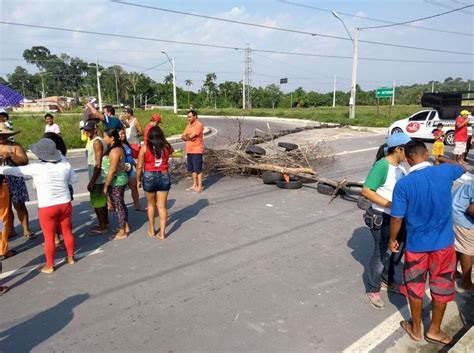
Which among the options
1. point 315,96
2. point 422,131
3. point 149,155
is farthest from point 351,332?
point 315,96

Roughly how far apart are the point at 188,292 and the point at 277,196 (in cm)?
410

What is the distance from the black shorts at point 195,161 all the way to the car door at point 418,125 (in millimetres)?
12905

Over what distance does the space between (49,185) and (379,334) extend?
142 inches

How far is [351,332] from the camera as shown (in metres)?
3.19

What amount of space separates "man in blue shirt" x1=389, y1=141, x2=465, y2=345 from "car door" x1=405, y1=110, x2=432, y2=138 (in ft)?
51.9

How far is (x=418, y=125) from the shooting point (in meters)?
17.3

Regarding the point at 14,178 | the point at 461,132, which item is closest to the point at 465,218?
the point at 14,178

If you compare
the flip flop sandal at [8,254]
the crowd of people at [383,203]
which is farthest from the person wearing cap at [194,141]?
the flip flop sandal at [8,254]

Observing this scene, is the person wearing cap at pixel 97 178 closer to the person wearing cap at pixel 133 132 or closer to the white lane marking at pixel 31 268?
the white lane marking at pixel 31 268

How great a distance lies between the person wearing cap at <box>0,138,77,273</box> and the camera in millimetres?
4141

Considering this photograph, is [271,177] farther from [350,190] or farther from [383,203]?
[383,203]

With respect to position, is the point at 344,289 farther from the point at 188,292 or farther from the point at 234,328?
the point at 188,292

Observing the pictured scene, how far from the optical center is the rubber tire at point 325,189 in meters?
7.74

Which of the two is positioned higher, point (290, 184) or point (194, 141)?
point (194, 141)
